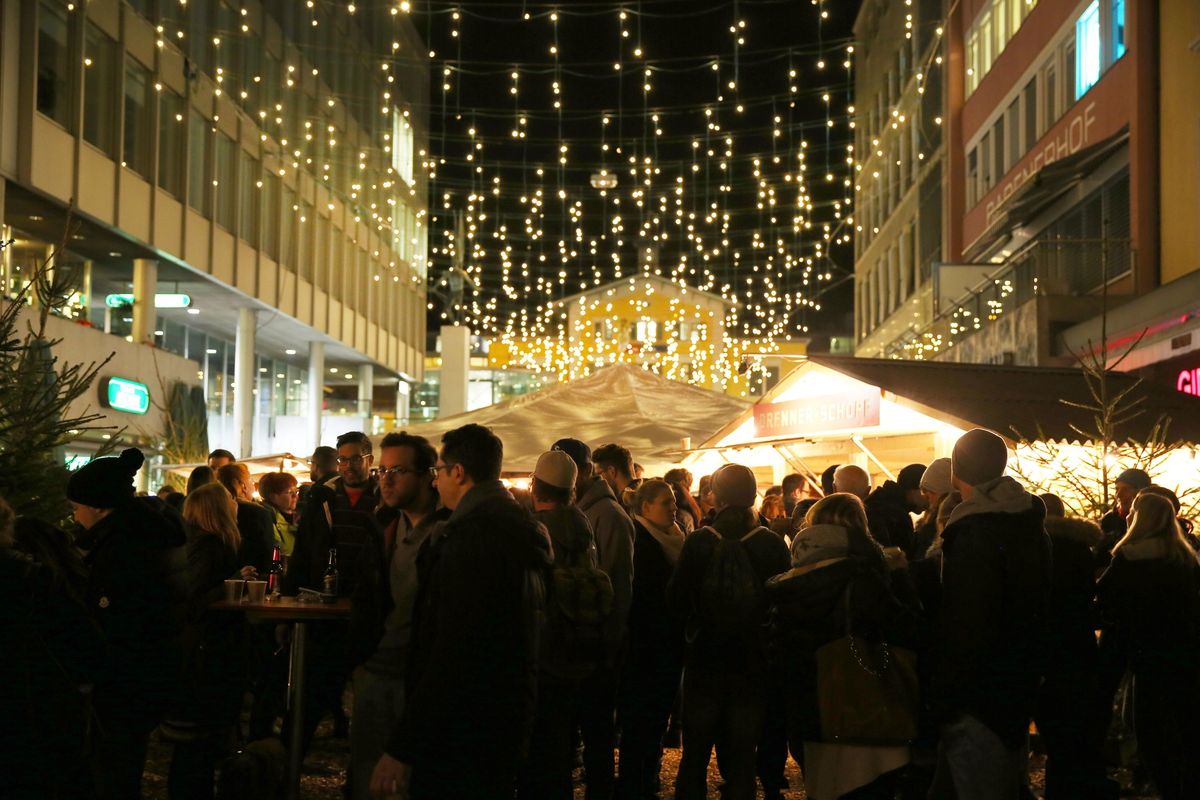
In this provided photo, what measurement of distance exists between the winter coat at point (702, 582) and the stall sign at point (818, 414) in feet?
16.7

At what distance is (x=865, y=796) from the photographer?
230 inches

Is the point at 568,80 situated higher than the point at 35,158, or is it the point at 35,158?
the point at 568,80

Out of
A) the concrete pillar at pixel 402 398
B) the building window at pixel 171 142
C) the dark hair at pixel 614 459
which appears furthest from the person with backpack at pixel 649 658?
the concrete pillar at pixel 402 398

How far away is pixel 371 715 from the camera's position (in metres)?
5.32

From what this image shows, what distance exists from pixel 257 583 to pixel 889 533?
14.1 feet

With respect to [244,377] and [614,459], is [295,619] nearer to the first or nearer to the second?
[614,459]

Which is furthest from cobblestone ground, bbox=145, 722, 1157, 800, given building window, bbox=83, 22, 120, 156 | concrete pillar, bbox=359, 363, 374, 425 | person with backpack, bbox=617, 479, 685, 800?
concrete pillar, bbox=359, 363, 374, 425

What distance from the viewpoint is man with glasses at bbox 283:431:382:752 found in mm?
6816

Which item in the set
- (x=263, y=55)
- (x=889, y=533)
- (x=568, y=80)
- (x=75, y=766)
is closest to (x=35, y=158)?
(x=568, y=80)

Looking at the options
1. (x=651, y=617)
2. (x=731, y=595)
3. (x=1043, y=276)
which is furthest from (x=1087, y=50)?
(x=731, y=595)

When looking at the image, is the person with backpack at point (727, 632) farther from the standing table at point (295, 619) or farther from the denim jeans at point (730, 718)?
the standing table at point (295, 619)

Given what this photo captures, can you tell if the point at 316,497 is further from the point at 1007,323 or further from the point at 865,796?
the point at 1007,323

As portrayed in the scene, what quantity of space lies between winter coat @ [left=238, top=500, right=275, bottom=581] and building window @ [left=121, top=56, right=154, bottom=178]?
19.6 meters

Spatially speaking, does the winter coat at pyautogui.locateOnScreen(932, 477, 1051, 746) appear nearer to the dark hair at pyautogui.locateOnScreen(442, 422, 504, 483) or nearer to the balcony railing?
the dark hair at pyautogui.locateOnScreen(442, 422, 504, 483)
